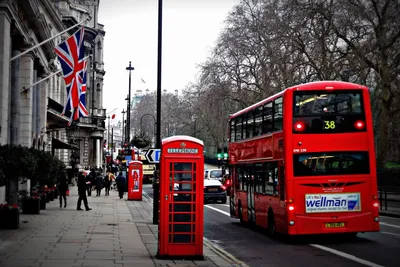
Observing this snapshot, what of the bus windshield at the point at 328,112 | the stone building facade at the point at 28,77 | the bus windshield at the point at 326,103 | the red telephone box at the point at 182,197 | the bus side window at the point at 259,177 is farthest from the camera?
the stone building facade at the point at 28,77

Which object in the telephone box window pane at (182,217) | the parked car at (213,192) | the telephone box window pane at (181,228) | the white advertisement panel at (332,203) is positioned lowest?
the telephone box window pane at (181,228)

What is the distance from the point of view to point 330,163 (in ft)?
57.5

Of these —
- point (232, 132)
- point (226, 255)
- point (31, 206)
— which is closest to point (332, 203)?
point (226, 255)

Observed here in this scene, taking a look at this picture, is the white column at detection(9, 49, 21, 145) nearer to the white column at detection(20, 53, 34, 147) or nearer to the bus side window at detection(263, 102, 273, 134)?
the white column at detection(20, 53, 34, 147)

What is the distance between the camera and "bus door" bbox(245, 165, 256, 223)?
22.2 meters

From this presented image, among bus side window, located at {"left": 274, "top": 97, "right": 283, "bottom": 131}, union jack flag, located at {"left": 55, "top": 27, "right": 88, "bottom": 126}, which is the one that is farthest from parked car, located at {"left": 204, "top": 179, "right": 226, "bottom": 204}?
bus side window, located at {"left": 274, "top": 97, "right": 283, "bottom": 131}

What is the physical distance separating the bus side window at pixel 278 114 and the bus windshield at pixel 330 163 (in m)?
1.10

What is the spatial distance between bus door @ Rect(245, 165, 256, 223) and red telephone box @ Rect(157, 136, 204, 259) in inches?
324

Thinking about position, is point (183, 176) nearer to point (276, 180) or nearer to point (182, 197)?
point (182, 197)

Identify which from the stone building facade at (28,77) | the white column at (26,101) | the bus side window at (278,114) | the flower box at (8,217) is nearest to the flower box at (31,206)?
the stone building facade at (28,77)

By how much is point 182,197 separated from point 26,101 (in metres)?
22.1

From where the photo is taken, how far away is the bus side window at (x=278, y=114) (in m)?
17.9

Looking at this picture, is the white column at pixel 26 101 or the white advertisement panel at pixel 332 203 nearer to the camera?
the white advertisement panel at pixel 332 203

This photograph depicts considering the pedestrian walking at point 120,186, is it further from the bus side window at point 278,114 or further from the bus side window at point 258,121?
the bus side window at point 278,114
